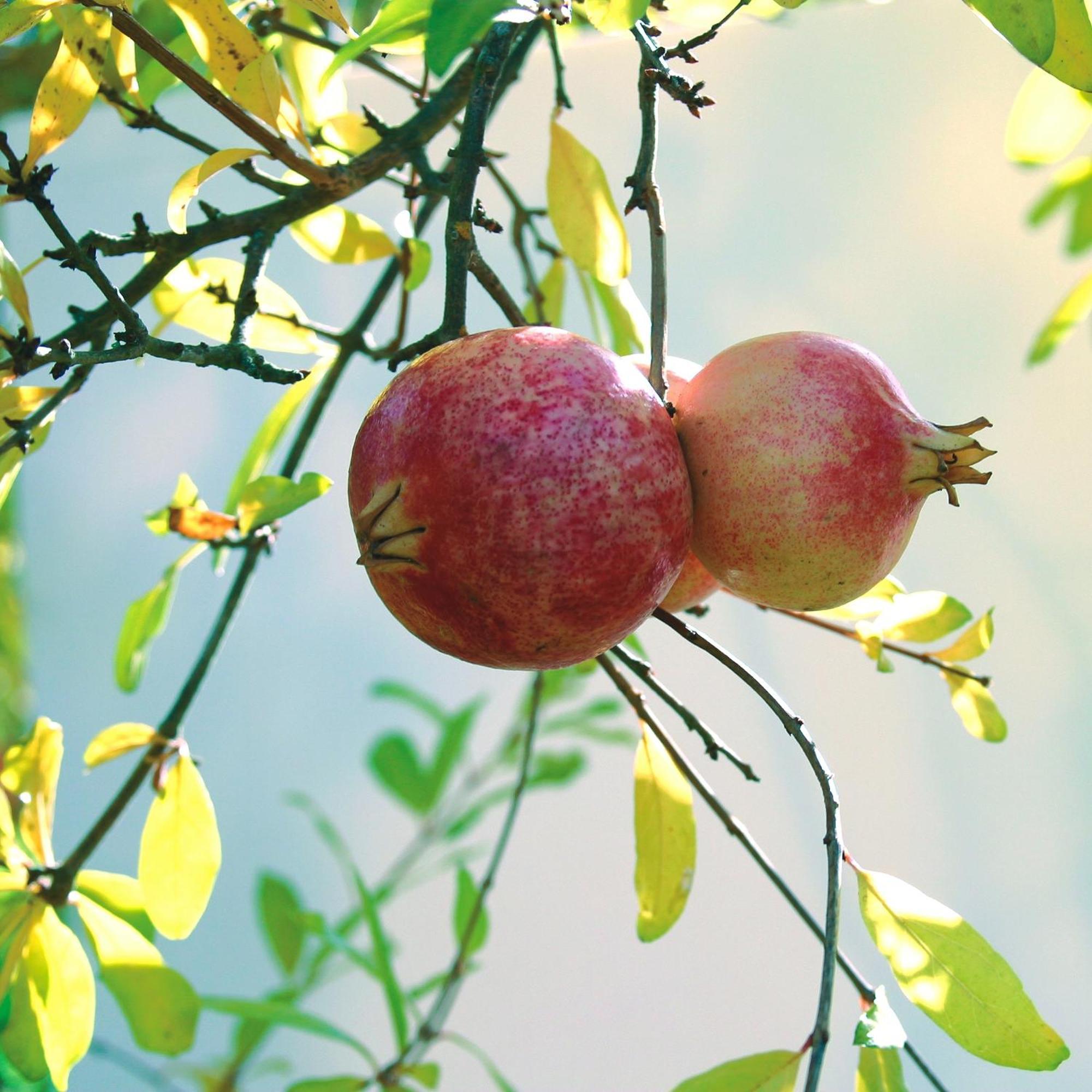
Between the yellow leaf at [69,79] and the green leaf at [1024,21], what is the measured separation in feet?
0.98

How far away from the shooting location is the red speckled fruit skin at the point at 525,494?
0.33 m

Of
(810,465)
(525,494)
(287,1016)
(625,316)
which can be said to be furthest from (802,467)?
(287,1016)

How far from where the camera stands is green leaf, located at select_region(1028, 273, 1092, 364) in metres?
0.69

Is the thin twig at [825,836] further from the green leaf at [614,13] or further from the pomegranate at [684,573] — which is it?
the green leaf at [614,13]

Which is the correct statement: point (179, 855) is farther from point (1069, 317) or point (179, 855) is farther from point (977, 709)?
point (1069, 317)

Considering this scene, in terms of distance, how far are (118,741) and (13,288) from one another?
Result: 24 centimetres

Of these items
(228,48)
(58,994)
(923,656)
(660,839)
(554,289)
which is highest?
(554,289)

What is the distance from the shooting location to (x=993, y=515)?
4.68ft

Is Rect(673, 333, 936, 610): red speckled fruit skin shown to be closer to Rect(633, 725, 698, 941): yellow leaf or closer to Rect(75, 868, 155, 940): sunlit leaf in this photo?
Rect(633, 725, 698, 941): yellow leaf

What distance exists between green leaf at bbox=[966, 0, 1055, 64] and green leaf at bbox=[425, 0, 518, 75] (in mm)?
147

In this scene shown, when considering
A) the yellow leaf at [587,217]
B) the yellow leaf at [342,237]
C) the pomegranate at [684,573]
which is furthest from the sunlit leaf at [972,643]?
the yellow leaf at [342,237]

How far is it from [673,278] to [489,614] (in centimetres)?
124

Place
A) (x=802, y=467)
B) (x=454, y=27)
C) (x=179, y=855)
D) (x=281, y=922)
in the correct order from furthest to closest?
(x=281, y=922)
(x=179, y=855)
(x=802, y=467)
(x=454, y=27)

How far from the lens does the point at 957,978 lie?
15.6 inches
